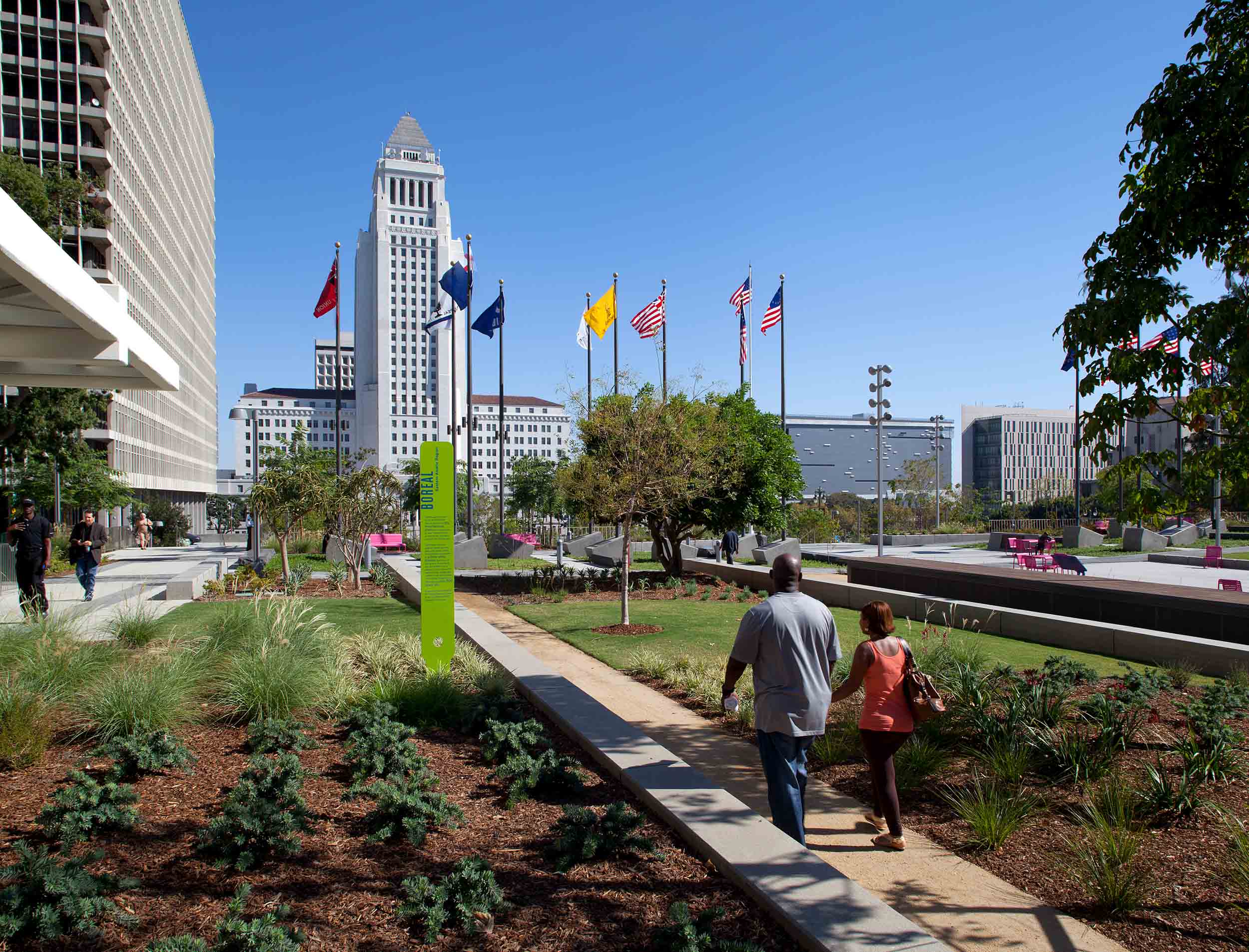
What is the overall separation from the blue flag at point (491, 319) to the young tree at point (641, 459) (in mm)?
9593

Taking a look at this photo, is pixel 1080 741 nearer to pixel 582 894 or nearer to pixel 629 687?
pixel 582 894

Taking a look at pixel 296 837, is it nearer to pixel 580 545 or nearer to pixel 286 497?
pixel 286 497

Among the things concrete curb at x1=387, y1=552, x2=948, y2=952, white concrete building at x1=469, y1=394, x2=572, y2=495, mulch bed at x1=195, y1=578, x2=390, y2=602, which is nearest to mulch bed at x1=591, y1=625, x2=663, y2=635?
mulch bed at x1=195, y1=578, x2=390, y2=602

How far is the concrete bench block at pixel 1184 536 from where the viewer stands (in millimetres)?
42219

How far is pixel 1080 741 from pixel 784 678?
2780 millimetres

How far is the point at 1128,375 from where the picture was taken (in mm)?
5383

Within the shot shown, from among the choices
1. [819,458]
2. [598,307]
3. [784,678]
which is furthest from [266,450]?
[819,458]

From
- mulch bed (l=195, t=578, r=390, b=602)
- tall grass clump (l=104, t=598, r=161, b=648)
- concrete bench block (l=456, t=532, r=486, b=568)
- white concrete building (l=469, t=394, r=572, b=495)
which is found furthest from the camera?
white concrete building (l=469, t=394, r=572, b=495)

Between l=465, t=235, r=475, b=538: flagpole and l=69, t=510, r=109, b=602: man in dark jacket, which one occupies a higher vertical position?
l=465, t=235, r=475, b=538: flagpole

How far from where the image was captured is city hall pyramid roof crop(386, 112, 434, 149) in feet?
423

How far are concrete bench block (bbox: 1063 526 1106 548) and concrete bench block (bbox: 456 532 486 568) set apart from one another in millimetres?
28987

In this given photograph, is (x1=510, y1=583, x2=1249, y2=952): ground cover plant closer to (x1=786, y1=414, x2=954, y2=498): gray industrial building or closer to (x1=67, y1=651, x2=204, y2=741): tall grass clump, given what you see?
(x1=67, y1=651, x2=204, y2=741): tall grass clump

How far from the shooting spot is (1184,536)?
43.4 m

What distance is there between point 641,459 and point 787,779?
11739mm
